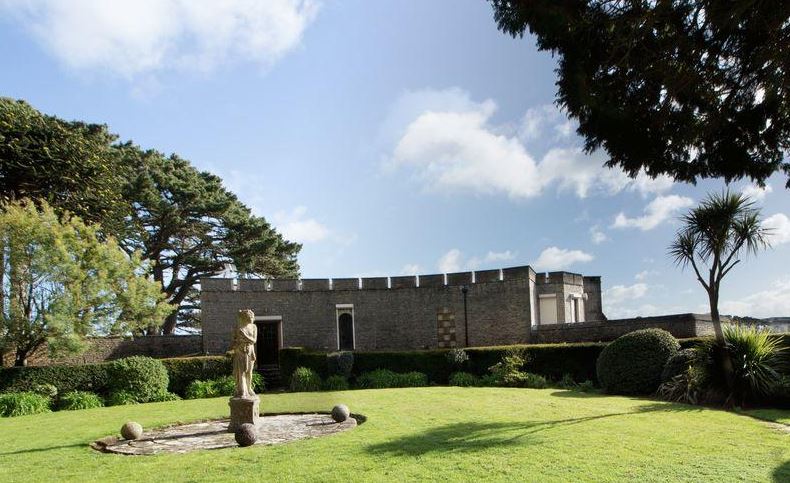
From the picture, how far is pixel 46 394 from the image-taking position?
675 inches

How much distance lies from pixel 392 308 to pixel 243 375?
1405cm

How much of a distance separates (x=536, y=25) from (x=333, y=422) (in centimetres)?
826

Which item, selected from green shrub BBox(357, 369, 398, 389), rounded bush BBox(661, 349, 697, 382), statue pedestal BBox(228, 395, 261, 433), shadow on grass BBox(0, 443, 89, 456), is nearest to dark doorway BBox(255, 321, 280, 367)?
green shrub BBox(357, 369, 398, 389)

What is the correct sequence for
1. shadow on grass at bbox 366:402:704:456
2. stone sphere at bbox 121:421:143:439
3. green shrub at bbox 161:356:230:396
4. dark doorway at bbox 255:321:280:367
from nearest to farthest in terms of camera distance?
shadow on grass at bbox 366:402:704:456 → stone sphere at bbox 121:421:143:439 → green shrub at bbox 161:356:230:396 → dark doorway at bbox 255:321:280:367

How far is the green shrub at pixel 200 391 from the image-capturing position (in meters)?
18.6

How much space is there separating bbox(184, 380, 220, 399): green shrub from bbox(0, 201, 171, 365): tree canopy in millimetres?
3554

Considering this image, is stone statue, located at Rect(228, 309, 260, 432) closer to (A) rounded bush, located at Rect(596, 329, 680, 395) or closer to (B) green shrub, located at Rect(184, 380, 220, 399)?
(B) green shrub, located at Rect(184, 380, 220, 399)

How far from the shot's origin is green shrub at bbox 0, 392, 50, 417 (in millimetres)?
15414

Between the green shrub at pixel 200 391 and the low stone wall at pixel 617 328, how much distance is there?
1227 centimetres

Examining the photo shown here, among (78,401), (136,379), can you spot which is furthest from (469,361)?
(78,401)

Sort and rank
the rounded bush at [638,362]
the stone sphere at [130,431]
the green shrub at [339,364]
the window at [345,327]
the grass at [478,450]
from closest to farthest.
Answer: the grass at [478,450], the stone sphere at [130,431], the rounded bush at [638,362], the green shrub at [339,364], the window at [345,327]

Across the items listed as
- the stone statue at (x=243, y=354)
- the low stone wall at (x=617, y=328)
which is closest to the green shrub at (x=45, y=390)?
the stone statue at (x=243, y=354)

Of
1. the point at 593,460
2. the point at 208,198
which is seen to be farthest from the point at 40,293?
the point at 593,460

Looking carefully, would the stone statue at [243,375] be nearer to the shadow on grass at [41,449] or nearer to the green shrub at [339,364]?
the shadow on grass at [41,449]
